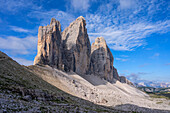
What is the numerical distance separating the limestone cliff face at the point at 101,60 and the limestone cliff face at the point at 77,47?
54.1 ft

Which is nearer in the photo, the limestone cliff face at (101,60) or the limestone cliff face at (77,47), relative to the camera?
the limestone cliff face at (77,47)

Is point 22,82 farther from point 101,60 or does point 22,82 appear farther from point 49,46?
point 101,60

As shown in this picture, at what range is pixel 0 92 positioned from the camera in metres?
17.0

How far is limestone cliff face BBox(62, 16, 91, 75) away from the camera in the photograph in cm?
8669

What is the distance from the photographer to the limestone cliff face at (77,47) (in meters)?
86.7

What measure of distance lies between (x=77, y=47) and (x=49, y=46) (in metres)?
24.9

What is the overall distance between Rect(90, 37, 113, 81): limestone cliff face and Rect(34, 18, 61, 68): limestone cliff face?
42849 millimetres

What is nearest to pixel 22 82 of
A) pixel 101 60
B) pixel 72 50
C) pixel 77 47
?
pixel 72 50

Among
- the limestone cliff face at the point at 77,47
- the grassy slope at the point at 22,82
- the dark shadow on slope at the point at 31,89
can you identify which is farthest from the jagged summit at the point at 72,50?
the dark shadow on slope at the point at 31,89

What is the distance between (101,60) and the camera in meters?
118

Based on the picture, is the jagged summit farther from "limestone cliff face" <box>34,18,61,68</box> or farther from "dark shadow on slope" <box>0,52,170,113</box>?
"dark shadow on slope" <box>0,52,170,113</box>

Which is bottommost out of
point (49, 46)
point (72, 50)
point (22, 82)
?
point (22, 82)

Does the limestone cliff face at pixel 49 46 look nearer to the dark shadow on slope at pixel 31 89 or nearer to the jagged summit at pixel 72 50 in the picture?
the jagged summit at pixel 72 50

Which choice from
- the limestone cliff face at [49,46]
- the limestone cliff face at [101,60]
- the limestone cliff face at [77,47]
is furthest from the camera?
the limestone cliff face at [101,60]
